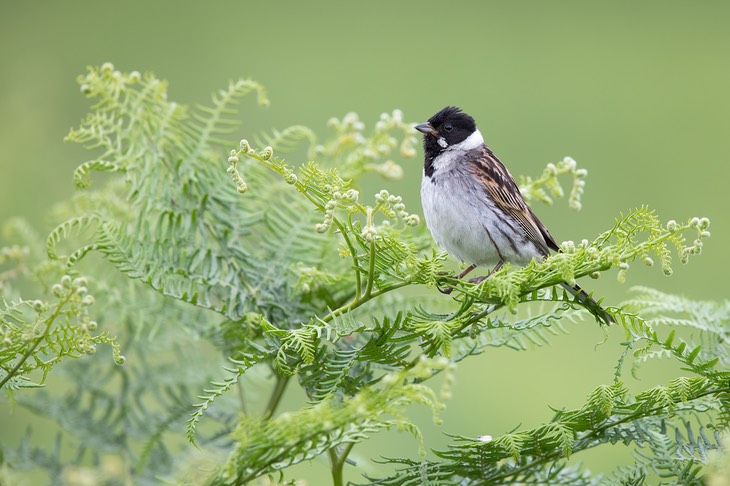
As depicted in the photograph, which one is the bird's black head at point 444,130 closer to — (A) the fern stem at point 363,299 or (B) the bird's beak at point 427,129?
(B) the bird's beak at point 427,129

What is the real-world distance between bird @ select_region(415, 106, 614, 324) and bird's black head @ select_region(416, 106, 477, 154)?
8cm

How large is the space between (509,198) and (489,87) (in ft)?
14.9

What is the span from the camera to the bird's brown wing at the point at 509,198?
8.75ft

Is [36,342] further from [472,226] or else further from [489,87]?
[489,87]

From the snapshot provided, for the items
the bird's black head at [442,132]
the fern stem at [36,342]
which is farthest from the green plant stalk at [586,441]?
the bird's black head at [442,132]

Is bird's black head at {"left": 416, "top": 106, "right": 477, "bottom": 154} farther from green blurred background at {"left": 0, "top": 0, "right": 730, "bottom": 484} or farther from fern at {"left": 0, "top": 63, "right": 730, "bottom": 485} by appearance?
green blurred background at {"left": 0, "top": 0, "right": 730, "bottom": 484}

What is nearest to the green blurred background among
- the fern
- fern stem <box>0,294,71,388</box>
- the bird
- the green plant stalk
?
the bird

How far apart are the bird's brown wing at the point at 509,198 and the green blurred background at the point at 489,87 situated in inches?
49.5

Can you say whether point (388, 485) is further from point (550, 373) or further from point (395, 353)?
point (550, 373)

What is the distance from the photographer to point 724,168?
6363 mm

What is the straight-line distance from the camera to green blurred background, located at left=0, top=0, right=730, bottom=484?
4.62 meters

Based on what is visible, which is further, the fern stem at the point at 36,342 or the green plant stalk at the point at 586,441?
the green plant stalk at the point at 586,441

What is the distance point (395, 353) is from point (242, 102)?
502 centimetres

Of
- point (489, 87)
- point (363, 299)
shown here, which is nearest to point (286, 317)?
point (363, 299)
